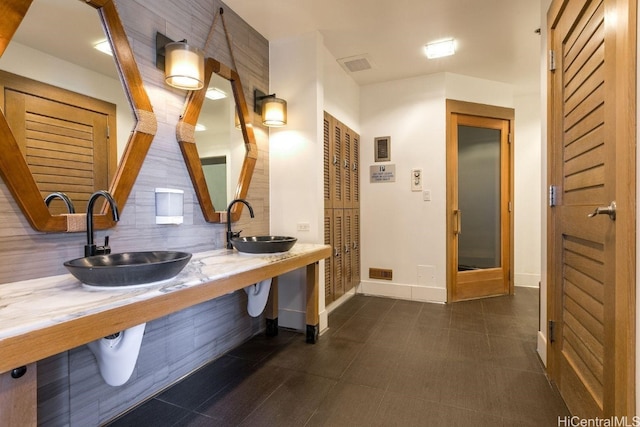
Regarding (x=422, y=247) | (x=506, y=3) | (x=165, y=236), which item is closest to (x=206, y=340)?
(x=165, y=236)

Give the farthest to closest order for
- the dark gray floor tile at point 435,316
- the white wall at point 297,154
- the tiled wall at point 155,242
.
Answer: the dark gray floor tile at point 435,316, the white wall at point 297,154, the tiled wall at point 155,242

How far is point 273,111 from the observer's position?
2.65m

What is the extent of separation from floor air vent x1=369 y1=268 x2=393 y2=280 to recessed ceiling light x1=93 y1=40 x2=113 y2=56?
3.25 metres

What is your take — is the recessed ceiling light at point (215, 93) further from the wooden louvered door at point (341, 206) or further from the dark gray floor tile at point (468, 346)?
the dark gray floor tile at point (468, 346)

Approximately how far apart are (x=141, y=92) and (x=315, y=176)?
141cm

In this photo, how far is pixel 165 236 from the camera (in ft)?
6.32

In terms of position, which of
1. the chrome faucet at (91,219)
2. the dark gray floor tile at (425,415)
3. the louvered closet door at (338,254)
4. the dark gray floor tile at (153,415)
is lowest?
the dark gray floor tile at (153,415)

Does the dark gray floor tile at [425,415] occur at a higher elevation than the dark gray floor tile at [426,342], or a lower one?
lower

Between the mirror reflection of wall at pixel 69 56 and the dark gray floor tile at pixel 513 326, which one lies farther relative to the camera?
the dark gray floor tile at pixel 513 326

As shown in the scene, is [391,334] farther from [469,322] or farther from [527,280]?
[527,280]

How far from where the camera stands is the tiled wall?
4.48ft

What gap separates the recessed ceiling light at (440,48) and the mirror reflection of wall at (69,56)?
2628mm

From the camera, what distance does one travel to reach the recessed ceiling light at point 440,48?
2963 millimetres

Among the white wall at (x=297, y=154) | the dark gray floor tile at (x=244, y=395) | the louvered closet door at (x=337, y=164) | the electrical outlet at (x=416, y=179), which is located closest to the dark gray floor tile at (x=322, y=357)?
the dark gray floor tile at (x=244, y=395)
